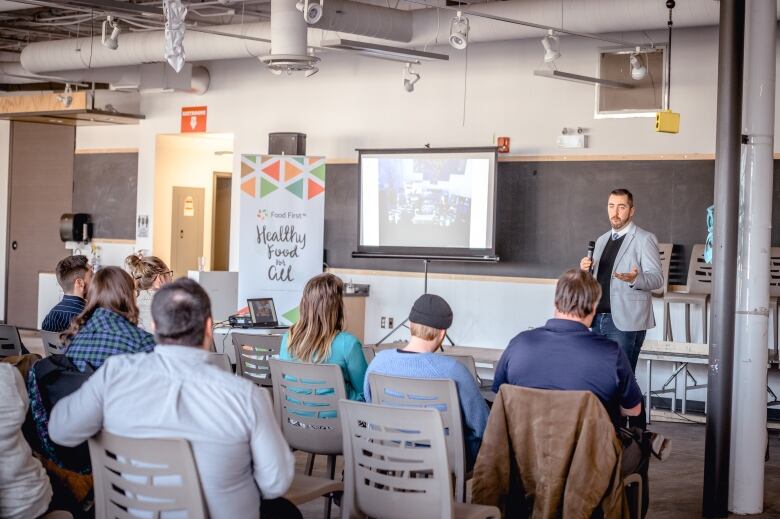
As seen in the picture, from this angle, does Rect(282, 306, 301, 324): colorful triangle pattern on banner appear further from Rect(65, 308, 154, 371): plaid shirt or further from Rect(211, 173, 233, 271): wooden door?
Rect(65, 308, 154, 371): plaid shirt

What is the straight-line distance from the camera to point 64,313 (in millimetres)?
5395

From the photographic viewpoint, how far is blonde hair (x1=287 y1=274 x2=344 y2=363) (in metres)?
4.57

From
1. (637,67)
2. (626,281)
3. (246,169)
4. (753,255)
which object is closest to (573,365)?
(753,255)

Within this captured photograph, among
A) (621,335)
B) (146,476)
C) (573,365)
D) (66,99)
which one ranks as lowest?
(146,476)

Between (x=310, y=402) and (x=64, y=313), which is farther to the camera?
(x=64, y=313)

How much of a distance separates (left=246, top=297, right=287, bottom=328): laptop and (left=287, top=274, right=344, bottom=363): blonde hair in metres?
3.18

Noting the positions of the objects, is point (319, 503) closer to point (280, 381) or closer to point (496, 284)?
point (280, 381)

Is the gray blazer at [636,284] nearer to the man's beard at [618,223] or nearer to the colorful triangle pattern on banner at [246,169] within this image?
the man's beard at [618,223]

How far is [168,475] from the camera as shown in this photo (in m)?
2.62

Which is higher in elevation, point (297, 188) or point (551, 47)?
point (551, 47)

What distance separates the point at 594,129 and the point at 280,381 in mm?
5744

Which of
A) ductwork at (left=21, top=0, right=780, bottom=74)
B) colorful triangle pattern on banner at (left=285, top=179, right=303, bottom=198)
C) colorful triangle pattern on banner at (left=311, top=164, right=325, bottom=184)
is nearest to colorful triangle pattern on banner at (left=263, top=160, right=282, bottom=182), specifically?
colorful triangle pattern on banner at (left=285, top=179, right=303, bottom=198)

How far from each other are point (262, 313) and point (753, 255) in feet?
13.3

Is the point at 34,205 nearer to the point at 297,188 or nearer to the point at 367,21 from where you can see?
the point at 297,188
